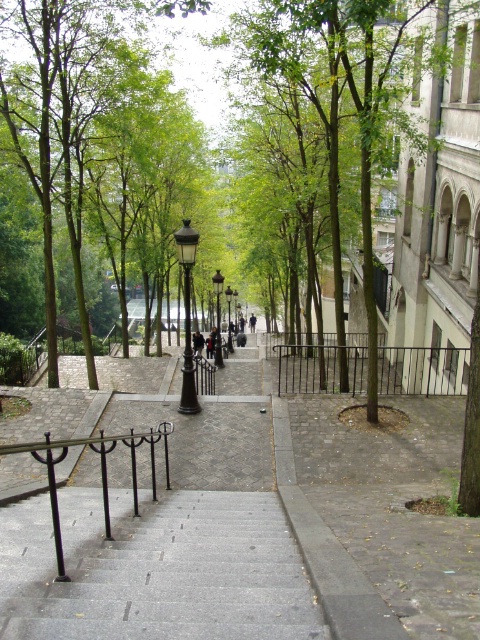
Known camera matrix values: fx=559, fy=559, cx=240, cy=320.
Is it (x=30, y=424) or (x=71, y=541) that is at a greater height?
(x=71, y=541)

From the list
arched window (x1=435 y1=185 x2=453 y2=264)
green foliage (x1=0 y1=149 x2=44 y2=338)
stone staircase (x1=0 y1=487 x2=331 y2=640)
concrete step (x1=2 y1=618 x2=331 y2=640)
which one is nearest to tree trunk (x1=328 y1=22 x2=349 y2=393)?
arched window (x1=435 y1=185 x2=453 y2=264)

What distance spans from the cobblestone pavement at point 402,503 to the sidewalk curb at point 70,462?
353 centimetres

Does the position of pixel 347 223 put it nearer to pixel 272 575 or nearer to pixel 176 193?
pixel 176 193

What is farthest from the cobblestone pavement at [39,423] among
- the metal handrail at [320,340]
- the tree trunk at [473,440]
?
the metal handrail at [320,340]

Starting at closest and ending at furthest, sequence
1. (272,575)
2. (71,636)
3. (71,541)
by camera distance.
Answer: (71,636), (272,575), (71,541)

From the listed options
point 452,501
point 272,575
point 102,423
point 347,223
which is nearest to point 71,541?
point 272,575

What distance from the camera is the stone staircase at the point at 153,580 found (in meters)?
3.02

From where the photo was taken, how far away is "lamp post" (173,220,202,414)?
412 inches

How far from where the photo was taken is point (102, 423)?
1054cm

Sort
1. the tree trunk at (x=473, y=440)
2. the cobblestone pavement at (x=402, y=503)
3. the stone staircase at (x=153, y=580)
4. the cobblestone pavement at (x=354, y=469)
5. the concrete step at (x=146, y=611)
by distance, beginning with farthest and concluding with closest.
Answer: the tree trunk at (x=473, y=440) < the cobblestone pavement at (x=354, y=469) < the cobblestone pavement at (x=402, y=503) < the concrete step at (x=146, y=611) < the stone staircase at (x=153, y=580)

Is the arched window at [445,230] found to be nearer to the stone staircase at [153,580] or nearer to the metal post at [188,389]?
the metal post at [188,389]

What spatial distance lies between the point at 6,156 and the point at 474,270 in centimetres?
1094

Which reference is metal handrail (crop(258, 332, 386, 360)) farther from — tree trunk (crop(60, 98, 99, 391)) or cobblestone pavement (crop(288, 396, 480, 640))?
tree trunk (crop(60, 98, 99, 391))

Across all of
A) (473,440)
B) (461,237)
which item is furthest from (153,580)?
(461,237)
